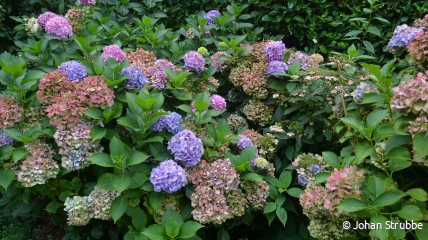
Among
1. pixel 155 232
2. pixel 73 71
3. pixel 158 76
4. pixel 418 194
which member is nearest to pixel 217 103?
pixel 158 76

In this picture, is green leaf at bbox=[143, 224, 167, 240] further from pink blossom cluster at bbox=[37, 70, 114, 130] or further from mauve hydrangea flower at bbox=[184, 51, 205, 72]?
mauve hydrangea flower at bbox=[184, 51, 205, 72]

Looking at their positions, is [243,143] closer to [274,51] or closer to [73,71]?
[274,51]

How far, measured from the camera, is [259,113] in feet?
9.50

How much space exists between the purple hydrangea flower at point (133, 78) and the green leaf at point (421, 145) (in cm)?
146

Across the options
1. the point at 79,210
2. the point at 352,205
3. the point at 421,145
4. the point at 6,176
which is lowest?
the point at 79,210

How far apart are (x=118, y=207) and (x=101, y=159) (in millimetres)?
242

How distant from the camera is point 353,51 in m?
2.84

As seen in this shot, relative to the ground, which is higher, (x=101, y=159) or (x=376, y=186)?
(x=376, y=186)

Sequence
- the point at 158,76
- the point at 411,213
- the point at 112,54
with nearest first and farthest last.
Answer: the point at 411,213
the point at 158,76
the point at 112,54

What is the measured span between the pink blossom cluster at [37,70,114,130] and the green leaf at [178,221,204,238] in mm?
722

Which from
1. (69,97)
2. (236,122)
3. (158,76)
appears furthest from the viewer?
(236,122)

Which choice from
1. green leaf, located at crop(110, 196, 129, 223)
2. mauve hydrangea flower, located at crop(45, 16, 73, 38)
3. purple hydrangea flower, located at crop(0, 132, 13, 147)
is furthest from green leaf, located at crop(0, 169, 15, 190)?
mauve hydrangea flower, located at crop(45, 16, 73, 38)

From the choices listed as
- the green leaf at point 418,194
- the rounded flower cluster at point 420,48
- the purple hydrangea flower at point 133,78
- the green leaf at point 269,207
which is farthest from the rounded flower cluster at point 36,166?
the rounded flower cluster at point 420,48

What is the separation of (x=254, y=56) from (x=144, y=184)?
1403 millimetres
